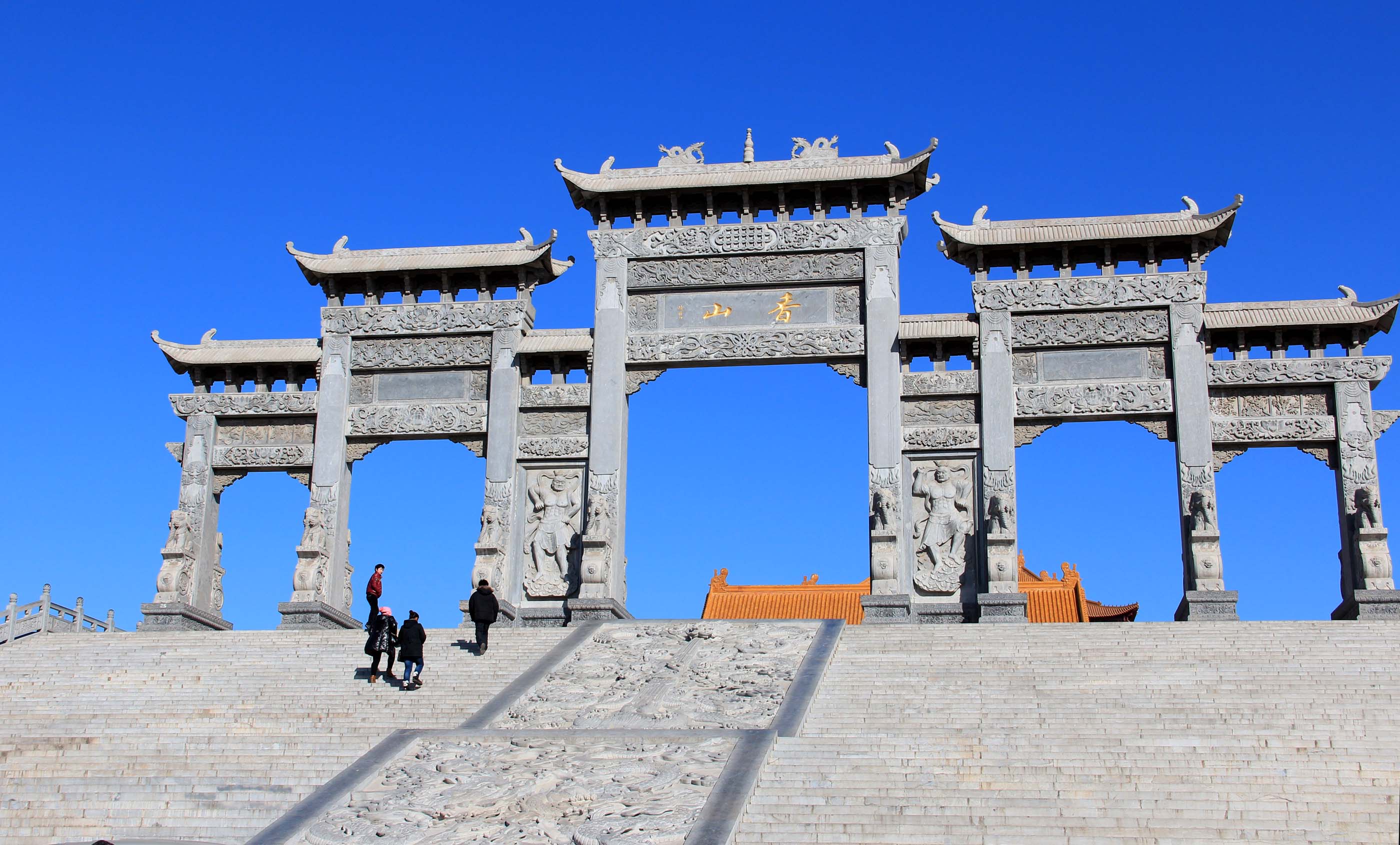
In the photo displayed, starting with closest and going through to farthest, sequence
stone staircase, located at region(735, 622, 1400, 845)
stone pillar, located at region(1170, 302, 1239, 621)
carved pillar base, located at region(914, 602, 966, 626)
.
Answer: stone staircase, located at region(735, 622, 1400, 845) < stone pillar, located at region(1170, 302, 1239, 621) < carved pillar base, located at region(914, 602, 966, 626)

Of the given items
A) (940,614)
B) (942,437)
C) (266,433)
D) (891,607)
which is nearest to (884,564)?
(891,607)

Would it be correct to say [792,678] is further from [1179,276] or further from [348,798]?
[1179,276]

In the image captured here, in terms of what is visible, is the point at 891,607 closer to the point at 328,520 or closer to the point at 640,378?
the point at 640,378

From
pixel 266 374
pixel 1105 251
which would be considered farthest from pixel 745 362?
pixel 266 374

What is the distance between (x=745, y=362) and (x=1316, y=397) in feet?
→ 27.1

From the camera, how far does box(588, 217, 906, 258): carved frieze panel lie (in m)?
25.6

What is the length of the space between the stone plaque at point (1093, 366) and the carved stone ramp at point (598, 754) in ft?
21.8

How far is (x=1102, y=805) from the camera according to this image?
13.5 m

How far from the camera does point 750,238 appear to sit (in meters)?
25.9

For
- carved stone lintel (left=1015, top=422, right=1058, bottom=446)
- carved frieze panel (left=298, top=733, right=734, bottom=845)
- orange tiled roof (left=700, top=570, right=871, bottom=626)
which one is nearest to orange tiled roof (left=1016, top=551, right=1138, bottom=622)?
orange tiled roof (left=700, top=570, right=871, bottom=626)

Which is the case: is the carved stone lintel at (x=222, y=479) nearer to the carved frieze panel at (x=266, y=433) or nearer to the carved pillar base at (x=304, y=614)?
the carved frieze panel at (x=266, y=433)

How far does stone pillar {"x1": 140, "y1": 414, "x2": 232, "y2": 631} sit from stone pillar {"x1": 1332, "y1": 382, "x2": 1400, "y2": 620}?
16342mm

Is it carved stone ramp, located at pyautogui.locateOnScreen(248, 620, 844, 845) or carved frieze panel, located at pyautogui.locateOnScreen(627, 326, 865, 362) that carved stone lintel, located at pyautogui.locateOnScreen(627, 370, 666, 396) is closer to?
carved frieze panel, located at pyautogui.locateOnScreen(627, 326, 865, 362)

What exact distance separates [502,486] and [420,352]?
278cm
